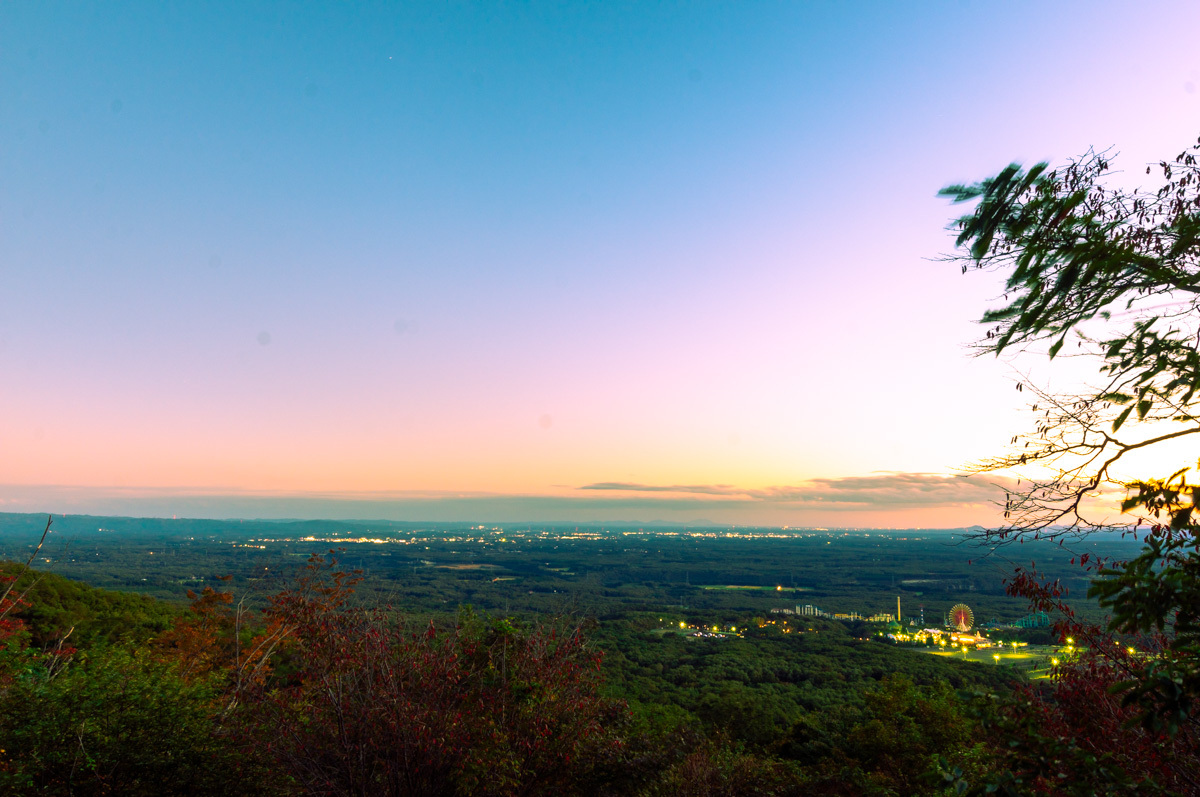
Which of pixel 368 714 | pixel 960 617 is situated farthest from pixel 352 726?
pixel 960 617

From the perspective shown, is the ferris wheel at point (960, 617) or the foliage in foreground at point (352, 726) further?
the ferris wheel at point (960, 617)

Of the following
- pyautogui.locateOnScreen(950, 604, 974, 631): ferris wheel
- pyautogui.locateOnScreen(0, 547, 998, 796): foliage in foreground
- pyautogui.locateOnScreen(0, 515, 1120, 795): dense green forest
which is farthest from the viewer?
pyautogui.locateOnScreen(950, 604, 974, 631): ferris wheel

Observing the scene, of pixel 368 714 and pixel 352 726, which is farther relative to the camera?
pixel 352 726

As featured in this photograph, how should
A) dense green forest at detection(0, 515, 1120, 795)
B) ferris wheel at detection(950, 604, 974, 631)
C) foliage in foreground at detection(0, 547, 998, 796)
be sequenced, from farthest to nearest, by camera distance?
ferris wheel at detection(950, 604, 974, 631) < dense green forest at detection(0, 515, 1120, 795) < foliage in foreground at detection(0, 547, 998, 796)

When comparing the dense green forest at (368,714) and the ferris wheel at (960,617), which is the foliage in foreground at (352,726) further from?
the ferris wheel at (960,617)

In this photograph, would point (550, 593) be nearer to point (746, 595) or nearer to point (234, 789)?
point (746, 595)

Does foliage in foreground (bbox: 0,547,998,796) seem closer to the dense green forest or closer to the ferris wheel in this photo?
the dense green forest

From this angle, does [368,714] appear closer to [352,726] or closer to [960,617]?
[352,726]

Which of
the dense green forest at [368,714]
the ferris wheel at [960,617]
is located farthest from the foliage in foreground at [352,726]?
the ferris wheel at [960,617]

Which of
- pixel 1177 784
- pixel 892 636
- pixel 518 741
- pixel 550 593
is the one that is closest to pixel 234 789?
pixel 518 741

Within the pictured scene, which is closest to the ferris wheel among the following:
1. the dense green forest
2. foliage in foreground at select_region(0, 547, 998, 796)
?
the dense green forest

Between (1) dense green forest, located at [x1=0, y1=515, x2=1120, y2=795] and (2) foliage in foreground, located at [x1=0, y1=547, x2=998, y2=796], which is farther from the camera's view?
Answer: (1) dense green forest, located at [x1=0, y1=515, x2=1120, y2=795]
